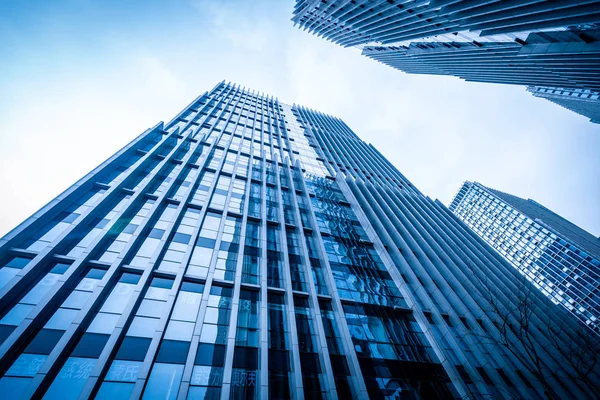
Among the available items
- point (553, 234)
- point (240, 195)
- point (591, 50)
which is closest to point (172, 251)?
point (240, 195)

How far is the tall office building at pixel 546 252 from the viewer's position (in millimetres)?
84938

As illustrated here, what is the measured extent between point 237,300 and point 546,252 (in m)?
131

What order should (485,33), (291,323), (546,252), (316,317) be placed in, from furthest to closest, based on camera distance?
1. (546,252)
2. (485,33)
3. (316,317)
4. (291,323)

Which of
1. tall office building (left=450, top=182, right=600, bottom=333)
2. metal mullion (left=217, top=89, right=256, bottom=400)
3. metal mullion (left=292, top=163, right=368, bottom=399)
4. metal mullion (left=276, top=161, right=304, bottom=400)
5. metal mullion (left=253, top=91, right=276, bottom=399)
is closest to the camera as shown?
metal mullion (left=217, top=89, right=256, bottom=400)

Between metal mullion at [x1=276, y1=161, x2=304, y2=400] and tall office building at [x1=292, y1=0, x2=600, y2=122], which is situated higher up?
tall office building at [x1=292, y1=0, x2=600, y2=122]

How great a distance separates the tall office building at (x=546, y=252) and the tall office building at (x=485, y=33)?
6796 cm

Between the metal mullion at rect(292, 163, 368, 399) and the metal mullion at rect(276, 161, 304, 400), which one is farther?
the metal mullion at rect(292, 163, 368, 399)

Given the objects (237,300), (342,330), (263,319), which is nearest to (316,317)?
(342,330)

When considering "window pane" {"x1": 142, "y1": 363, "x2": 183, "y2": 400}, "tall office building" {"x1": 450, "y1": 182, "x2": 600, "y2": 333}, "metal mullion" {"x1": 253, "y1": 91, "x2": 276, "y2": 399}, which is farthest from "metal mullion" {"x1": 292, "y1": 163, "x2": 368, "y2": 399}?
"tall office building" {"x1": 450, "y1": 182, "x2": 600, "y2": 333}

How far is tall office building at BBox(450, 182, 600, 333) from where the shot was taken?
84938mm

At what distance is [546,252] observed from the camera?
98.4 metres

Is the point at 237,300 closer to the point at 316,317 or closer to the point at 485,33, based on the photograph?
the point at 316,317

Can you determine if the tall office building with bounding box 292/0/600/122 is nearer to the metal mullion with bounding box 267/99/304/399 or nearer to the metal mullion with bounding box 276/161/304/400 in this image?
the metal mullion with bounding box 267/99/304/399

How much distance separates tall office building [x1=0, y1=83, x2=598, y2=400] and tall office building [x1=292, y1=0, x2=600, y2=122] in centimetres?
1995
